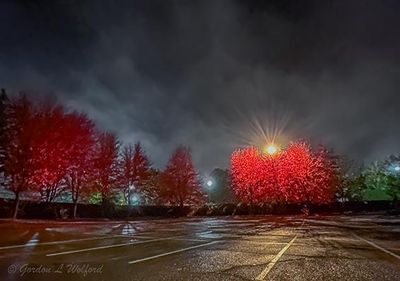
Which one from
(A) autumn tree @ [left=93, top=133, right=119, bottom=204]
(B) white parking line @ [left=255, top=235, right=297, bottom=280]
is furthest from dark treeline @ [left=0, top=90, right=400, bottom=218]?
(B) white parking line @ [left=255, top=235, right=297, bottom=280]

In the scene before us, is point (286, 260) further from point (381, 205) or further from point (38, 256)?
point (381, 205)

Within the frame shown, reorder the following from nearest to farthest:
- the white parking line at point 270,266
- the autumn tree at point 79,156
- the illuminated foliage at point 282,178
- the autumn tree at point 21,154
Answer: the white parking line at point 270,266 < the autumn tree at point 21,154 < the autumn tree at point 79,156 < the illuminated foliage at point 282,178

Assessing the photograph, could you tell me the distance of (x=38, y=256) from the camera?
31.5ft

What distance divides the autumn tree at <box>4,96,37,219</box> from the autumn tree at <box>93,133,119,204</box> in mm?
14932

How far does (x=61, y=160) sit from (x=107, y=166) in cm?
1794

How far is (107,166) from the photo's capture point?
50.6 m

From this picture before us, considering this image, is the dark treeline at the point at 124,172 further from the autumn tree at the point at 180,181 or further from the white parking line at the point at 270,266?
the white parking line at the point at 270,266

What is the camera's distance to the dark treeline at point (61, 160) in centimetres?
3027

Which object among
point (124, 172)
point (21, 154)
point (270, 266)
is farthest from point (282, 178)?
point (270, 266)

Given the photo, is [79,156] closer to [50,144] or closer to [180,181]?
[50,144]

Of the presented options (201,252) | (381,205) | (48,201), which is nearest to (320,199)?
(381,205)

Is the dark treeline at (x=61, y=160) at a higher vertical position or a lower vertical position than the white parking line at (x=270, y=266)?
higher

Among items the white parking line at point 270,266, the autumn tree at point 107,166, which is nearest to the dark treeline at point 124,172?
the autumn tree at point 107,166

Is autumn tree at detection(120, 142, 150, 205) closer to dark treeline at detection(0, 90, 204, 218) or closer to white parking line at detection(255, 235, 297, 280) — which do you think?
dark treeline at detection(0, 90, 204, 218)
